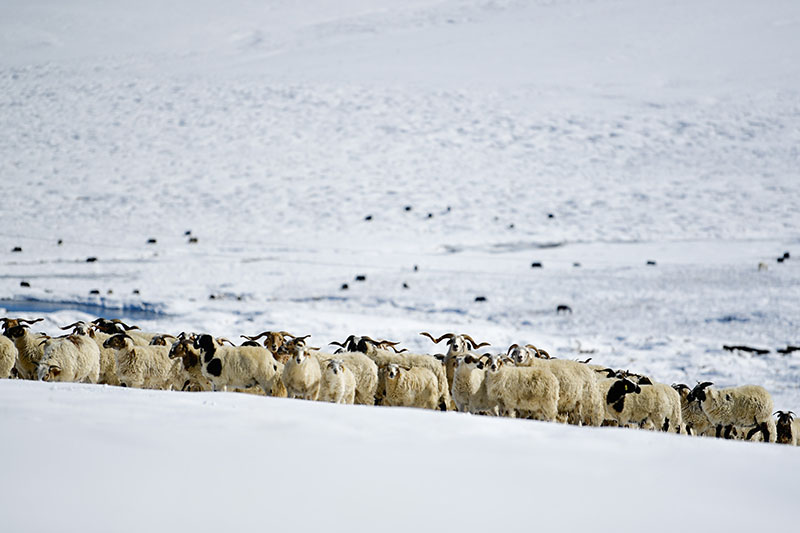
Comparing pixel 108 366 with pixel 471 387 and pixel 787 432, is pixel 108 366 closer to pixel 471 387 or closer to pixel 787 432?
pixel 471 387

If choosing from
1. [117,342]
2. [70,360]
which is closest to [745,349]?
[117,342]

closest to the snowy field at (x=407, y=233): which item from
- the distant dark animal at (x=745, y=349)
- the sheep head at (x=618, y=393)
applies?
the distant dark animal at (x=745, y=349)

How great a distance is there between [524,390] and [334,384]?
1813 millimetres

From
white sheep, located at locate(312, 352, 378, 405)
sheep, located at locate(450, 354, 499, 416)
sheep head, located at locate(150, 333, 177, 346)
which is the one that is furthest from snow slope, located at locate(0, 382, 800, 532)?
sheep head, located at locate(150, 333, 177, 346)

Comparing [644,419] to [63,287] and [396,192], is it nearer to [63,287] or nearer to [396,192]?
[63,287]

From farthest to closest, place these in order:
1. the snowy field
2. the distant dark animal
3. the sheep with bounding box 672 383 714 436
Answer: the distant dark animal
the sheep with bounding box 672 383 714 436
the snowy field

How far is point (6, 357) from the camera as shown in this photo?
8711 mm

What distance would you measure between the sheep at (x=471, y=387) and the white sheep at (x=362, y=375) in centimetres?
97

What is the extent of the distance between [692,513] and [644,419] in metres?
5.02

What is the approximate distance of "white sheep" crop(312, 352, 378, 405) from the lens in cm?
920

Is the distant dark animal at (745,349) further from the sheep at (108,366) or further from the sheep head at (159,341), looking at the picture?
the sheep at (108,366)

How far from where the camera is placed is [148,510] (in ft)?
12.8

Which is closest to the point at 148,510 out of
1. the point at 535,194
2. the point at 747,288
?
the point at 747,288

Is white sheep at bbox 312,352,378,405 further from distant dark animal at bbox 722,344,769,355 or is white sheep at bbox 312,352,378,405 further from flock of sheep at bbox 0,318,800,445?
distant dark animal at bbox 722,344,769,355
